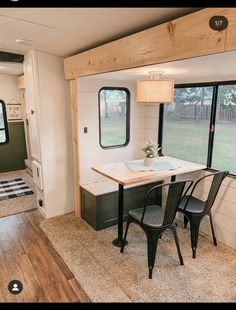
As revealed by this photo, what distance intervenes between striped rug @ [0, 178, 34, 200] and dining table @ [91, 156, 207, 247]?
2.11 meters

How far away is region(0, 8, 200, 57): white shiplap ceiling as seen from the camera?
1.59m

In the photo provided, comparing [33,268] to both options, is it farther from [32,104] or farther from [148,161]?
[32,104]

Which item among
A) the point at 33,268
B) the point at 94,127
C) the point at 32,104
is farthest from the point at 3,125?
the point at 33,268

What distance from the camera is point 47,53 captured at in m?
2.96

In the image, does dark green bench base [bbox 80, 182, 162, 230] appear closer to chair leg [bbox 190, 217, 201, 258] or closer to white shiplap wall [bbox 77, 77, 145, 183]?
white shiplap wall [bbox 77, 77, 145, 183]

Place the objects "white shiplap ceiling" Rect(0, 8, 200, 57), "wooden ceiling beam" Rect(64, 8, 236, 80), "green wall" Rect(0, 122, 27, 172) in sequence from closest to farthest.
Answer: "wooden ceiling beam" Rect(64, 8, 236, 80), "white shiplap ceiling" Rect(0, 8, 200, 57), "green wall" Rect(0, 122, 27, 172)

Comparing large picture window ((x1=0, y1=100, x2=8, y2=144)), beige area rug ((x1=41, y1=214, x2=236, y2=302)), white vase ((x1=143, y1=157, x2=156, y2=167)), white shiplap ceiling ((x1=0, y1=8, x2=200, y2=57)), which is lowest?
beige area rug ((x1=41, y1=214, x2=236, y2=302))

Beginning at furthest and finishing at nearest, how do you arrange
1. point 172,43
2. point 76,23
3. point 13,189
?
1. point 13,189
2. point 76,23
3. point 172,43

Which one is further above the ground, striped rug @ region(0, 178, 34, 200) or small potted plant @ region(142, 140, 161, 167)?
small potted plant @ region(142, 140, 161, 167)

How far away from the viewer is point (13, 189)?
174 inches

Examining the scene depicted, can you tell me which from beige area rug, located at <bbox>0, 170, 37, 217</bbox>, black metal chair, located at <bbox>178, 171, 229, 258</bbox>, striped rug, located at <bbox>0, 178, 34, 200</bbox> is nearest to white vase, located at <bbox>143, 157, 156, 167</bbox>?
black metal chair, located at <bbox>178, 171, 229, 258</bbox>

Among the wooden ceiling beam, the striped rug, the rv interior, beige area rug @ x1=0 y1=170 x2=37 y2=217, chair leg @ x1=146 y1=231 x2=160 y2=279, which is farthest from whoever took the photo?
the striped rug

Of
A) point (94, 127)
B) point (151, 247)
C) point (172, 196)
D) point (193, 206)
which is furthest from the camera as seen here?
point (94, 127)

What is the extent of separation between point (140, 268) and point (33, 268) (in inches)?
42.5
